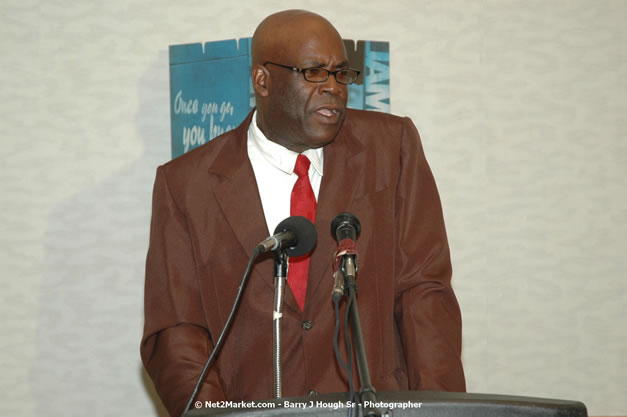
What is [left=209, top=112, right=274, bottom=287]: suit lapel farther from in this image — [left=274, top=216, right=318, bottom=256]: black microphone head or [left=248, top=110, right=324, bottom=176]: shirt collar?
[left=274, top=216, right=318, bottom=256]: black microphone head

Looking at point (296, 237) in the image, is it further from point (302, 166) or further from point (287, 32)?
point (287, 32)

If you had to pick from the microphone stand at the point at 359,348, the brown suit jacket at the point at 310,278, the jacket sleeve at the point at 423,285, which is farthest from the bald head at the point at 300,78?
the microphone stand at the point at 359,348

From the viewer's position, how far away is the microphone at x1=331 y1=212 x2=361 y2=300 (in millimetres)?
1397

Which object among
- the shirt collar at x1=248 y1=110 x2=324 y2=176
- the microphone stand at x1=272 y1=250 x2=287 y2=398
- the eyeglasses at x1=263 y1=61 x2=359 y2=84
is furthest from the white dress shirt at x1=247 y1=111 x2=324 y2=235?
the microphone stand at x1=272 y1=250 x2=287 y2=398

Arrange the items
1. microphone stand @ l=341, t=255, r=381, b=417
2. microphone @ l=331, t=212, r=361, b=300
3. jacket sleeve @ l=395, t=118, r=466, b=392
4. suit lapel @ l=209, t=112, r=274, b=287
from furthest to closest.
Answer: suit lapel @ l=209, t=112, r=274, b=287, jacket sleeve @ l=395, t=118, r=466, b=392, microphone @ l=331, t=212, r=361, b=300, microphone stand @ l=341, t=255, r=381, b=417

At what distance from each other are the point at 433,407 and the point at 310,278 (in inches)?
39.8

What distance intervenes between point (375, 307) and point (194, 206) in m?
0.64

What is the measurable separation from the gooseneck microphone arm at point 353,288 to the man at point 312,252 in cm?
69

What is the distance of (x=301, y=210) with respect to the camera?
7.48 ft

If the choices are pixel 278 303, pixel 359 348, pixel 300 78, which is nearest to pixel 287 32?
pixel 300 78

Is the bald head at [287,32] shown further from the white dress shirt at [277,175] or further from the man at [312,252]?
the white dress shirt at [277,175]

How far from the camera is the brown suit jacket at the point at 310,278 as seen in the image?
7.21 ft

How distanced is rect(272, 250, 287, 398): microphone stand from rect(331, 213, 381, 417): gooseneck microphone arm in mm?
133

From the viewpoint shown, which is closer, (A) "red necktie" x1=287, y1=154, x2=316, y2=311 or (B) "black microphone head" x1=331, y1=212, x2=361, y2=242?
(B) "black microphone head" x1=331, y1=212, x2=361, y2=242
